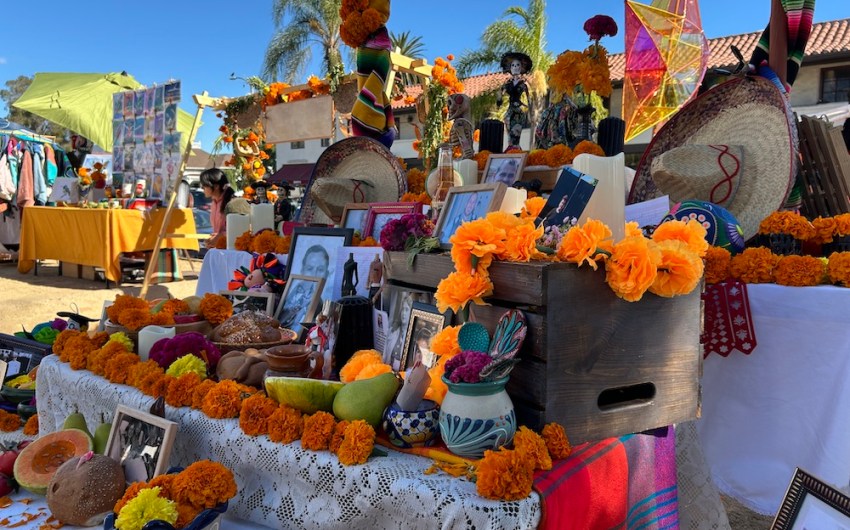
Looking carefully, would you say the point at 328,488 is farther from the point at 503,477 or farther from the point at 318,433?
the point at 503,477

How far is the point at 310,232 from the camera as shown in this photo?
2.48m

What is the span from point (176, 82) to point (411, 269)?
427cm

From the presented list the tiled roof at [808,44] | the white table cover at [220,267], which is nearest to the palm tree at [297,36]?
the tiled roof at [808,44]

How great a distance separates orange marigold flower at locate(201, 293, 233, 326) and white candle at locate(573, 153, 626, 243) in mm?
1417

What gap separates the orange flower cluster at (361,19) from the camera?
3.50 meters

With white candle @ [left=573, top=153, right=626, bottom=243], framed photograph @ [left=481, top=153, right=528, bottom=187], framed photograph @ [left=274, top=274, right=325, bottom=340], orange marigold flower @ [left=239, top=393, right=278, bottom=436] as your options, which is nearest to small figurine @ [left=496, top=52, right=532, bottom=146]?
framed photograph @ [left=481, top=153, right=528, bottom=187]

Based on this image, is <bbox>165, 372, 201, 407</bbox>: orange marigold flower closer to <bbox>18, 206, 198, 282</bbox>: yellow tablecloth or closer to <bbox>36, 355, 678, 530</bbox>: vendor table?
<bbox>36, 355, 678, 530</bbox>: vendor table

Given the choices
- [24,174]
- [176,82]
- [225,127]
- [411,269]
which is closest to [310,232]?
[411,269]

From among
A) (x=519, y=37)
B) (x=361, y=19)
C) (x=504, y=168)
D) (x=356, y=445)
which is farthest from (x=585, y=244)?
(x=519, y=37)

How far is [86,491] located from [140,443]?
15cm

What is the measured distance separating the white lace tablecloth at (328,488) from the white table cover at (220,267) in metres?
1.88

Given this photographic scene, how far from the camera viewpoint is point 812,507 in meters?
1.08

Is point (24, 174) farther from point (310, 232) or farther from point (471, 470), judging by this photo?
point (471, 470)

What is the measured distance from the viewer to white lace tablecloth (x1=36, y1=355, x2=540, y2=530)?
0.98m
